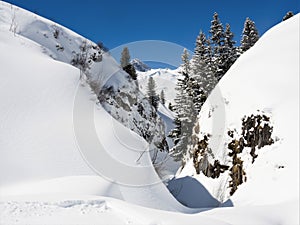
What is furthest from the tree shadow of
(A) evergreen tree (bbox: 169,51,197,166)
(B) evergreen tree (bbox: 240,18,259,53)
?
(B) evergreen tree (bbox: 240,18,259,53)

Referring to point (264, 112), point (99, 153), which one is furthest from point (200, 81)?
point (99, 153)

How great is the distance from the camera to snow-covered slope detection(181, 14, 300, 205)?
6.62m

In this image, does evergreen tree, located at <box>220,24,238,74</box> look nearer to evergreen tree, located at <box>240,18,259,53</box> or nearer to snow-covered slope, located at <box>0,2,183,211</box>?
evergreen tree, located at <box>240,18,259,53</box>

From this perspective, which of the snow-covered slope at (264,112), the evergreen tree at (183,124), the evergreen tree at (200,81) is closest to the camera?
the snow-covered slope at (264,112)

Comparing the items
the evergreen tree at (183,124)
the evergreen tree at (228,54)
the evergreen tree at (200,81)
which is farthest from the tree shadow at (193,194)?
the evergreen tree at (228,54)

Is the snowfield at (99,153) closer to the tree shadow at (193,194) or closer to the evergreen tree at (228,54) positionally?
the tree shadow at (193,194)

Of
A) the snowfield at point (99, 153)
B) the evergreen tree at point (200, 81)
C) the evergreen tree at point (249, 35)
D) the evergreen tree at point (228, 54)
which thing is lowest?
the snowfield at point (99, 153)

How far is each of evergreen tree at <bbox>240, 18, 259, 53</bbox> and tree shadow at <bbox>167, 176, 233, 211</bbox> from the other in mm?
16087

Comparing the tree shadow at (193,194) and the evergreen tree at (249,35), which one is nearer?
the tree shadow at (193,194)

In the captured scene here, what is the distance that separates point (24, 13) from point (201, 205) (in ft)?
65.7

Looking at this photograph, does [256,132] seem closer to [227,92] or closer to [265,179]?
[265,179]

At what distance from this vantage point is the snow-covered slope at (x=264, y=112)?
662 centimetres

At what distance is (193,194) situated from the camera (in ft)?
32.1

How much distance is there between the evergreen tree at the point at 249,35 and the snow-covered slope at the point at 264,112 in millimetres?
11057
